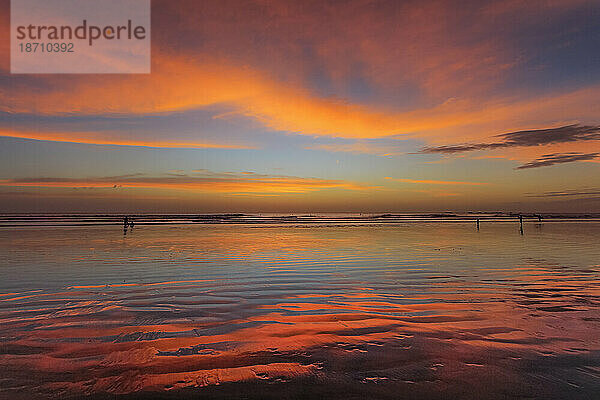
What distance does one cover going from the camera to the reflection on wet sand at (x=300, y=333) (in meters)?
5.68

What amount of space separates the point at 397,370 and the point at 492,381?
130 centimetres

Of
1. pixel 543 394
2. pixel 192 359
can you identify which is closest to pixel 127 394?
pixel 192 359

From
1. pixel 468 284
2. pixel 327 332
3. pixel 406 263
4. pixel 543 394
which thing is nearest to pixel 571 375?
pixel 543 394

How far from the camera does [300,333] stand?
321 inches

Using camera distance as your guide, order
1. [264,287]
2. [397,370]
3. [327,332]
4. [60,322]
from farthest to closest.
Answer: [264,287] → [60,322] → [327,332] → [397,370]

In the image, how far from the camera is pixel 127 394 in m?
5.33

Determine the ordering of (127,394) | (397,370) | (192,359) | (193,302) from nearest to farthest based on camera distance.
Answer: (127,394), (397,370), (192,359), (193,302)

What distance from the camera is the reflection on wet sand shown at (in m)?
5.68

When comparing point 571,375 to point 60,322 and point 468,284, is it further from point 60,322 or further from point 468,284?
point 60,322

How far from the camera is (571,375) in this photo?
19.5 ft

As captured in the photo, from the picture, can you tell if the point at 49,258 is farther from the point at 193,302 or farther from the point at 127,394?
the point at 127,394

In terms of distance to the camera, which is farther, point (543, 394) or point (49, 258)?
point (49, 258)

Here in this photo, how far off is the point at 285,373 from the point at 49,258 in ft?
61.9

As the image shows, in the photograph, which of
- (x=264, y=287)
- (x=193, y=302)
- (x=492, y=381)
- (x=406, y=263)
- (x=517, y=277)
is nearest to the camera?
(x=492, y=381)
